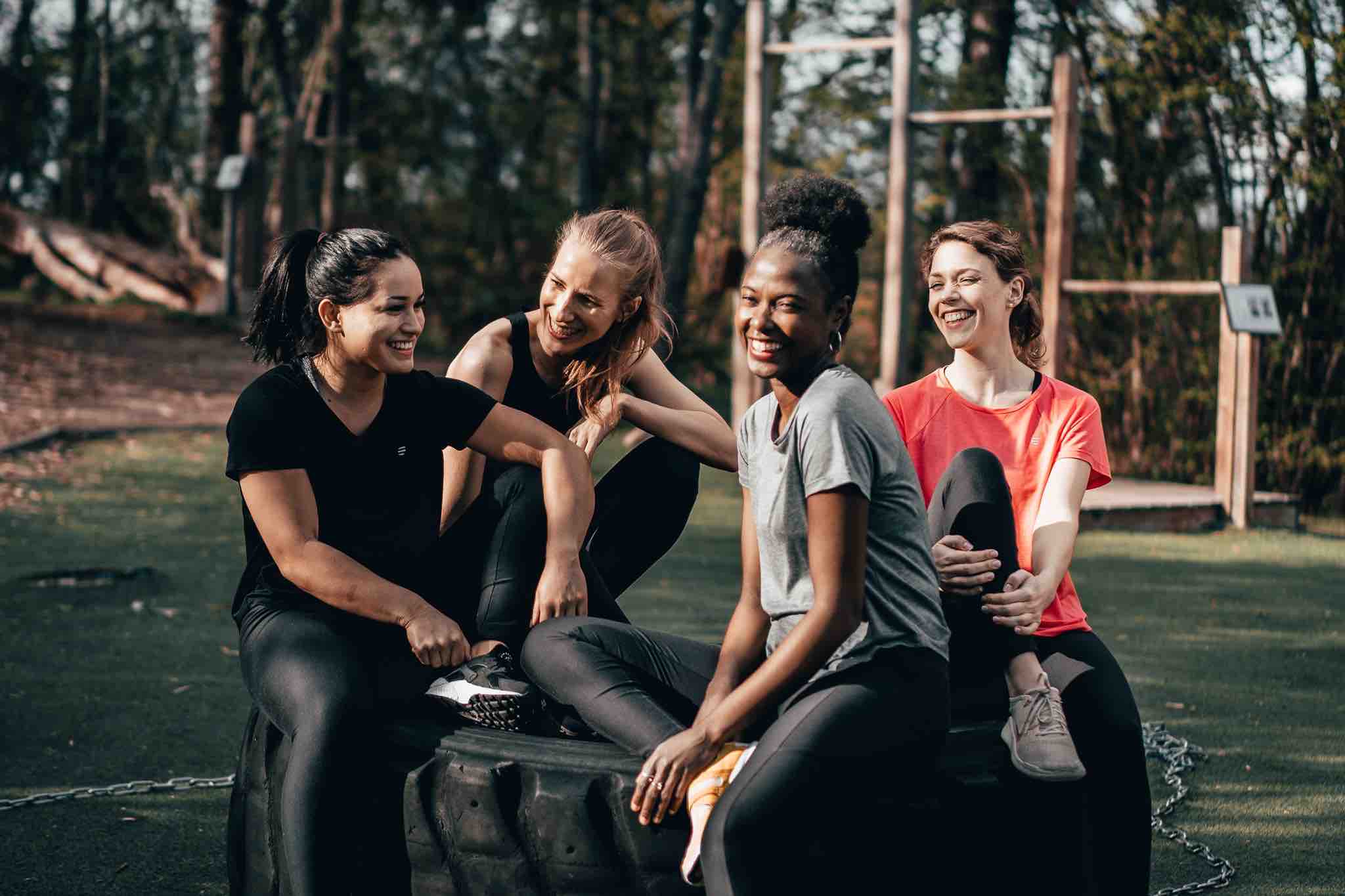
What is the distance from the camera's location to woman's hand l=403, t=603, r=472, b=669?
8.50 ft

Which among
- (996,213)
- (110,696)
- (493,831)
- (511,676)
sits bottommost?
(110,696)

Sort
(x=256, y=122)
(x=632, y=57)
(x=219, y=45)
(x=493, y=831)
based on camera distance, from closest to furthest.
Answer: (x=493, y=831) → (x=256, y=122) → (x=219, y=45) → (x=632, y=57)

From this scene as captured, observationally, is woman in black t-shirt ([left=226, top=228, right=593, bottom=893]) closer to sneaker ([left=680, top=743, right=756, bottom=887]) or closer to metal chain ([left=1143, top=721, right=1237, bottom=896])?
sneaker ([left=680, top=743, right=756, bottom=887])

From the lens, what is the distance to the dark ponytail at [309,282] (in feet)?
9.30

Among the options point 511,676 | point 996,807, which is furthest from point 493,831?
point 996,807

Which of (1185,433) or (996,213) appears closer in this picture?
(1185,433)

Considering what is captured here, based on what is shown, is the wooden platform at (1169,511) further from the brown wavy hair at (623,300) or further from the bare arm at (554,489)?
the bare arm at (554,489)

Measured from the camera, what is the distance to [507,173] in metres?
21.8

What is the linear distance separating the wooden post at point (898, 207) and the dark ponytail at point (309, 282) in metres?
6.27

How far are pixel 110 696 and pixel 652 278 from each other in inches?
84.7

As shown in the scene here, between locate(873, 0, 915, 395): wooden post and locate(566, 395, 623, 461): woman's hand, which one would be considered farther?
locate(873, 0, 915, 395): wooden post

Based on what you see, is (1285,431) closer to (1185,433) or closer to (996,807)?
(1185,433)

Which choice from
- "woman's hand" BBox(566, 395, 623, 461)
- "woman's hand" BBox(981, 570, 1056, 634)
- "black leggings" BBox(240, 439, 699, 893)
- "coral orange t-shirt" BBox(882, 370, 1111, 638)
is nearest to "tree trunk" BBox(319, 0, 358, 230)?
"woman's hand" BBox(566, 395, 623, 461)

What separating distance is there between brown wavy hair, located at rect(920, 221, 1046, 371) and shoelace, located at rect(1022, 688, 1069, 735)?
914mm
